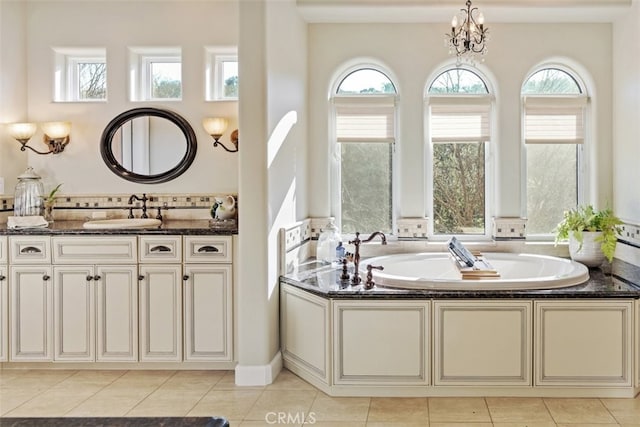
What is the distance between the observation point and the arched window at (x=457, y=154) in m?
4.56

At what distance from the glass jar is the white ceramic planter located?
4.13 metres

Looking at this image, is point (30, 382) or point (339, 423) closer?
point (339, 423)

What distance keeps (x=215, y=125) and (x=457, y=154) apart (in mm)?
2063

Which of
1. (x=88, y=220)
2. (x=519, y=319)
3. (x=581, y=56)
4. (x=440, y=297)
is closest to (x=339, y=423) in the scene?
(x=440, y=297)

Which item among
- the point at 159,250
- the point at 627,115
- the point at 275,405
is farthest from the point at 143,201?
the point at 627,115

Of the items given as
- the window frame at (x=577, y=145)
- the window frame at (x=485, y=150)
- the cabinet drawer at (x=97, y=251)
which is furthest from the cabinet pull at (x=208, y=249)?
the window frame at (x=577, y=145)

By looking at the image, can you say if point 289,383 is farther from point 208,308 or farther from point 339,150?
point 339,150

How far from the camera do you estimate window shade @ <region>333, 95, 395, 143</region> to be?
460 cm

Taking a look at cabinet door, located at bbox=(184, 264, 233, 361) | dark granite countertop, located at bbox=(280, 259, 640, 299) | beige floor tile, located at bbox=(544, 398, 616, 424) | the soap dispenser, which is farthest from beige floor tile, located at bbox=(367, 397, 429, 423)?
the soap dispenser

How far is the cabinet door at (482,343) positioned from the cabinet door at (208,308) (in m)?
1.43

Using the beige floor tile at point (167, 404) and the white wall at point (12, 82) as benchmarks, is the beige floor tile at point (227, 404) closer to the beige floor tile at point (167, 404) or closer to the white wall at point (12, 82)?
the beige floor tile at point (167, 404)

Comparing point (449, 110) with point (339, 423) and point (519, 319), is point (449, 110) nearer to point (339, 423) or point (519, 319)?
point (519, 319)

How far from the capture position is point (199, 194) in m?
4.32

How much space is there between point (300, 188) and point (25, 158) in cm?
223
